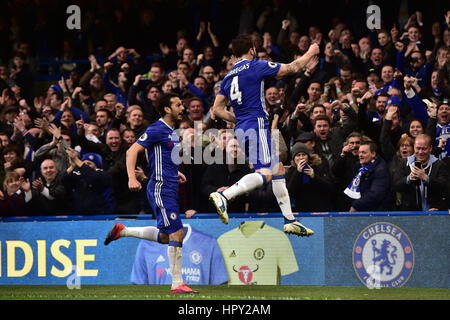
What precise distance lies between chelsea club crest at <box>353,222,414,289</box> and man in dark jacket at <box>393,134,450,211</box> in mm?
585

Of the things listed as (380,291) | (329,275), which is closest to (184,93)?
(329,275)

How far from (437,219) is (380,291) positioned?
53.2 inches

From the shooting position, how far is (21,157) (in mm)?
14461

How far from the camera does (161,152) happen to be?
33.6 feet

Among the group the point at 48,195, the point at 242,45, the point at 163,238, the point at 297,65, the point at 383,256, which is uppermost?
the point at 242,45

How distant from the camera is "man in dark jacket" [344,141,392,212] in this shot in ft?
37.2

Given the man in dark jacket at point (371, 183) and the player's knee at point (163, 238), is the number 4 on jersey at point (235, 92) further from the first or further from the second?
the man in dark jacket at point (371, 183)

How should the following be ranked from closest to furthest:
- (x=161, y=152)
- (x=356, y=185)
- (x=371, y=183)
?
1. (x=161, y=152)
2. (x=371, y=183)
3. (x=356, y=185)

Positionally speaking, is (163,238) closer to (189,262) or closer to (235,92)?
(189,262)

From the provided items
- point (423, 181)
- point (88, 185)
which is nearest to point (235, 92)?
point (423, 181)

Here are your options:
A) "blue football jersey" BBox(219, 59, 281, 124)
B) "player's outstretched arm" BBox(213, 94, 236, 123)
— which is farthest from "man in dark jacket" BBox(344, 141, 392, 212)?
"player's outstretched arm" BBox(213, 94, 236, 123)

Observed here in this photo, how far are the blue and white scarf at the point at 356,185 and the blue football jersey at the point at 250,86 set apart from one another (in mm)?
2300

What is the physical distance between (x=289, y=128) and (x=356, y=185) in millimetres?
1819

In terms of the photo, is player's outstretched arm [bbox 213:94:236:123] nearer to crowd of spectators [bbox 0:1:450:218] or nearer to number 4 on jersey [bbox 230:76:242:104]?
number 4 on jersey [bbox 230:76:242:104]
